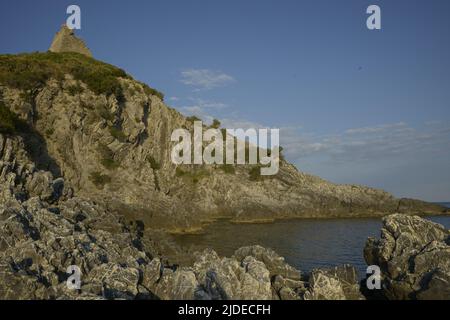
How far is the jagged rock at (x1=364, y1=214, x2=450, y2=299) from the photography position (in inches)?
660

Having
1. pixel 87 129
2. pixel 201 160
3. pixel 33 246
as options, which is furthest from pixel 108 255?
pixel 201 160

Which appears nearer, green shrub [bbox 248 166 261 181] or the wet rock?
the wet rock

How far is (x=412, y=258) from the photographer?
19.2 m

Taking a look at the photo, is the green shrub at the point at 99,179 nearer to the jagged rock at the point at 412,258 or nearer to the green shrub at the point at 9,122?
the green shrub at the point at 9,122

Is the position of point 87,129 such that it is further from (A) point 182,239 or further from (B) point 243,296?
(B) point 243,296

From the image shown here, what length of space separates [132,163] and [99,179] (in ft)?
21.4

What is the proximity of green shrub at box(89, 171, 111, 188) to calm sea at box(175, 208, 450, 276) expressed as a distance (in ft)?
53.1

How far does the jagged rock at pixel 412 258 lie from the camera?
1677 cm

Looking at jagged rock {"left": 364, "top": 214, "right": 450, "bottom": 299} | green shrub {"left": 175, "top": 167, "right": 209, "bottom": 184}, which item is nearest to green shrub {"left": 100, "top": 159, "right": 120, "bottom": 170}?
green shrub {"left": 175, "top": 167, "right": 209, "bottom": 184}

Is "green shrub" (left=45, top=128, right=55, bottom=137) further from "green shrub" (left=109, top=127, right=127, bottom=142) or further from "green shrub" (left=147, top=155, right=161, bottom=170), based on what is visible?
"green shrub" (left=147, top=155, right=161, bottom=170)

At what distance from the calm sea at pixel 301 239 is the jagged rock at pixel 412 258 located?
458 centimetres

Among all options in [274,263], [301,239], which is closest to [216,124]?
[301,239]

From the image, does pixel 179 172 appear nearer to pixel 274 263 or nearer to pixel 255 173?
pixel 255 173

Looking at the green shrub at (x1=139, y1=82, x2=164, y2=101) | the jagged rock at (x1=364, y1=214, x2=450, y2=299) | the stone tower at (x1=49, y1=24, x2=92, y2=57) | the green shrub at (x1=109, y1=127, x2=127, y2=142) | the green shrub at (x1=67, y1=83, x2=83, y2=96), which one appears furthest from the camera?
the stone tower at (x1=49, y1=24, x2=92, y2=57)
